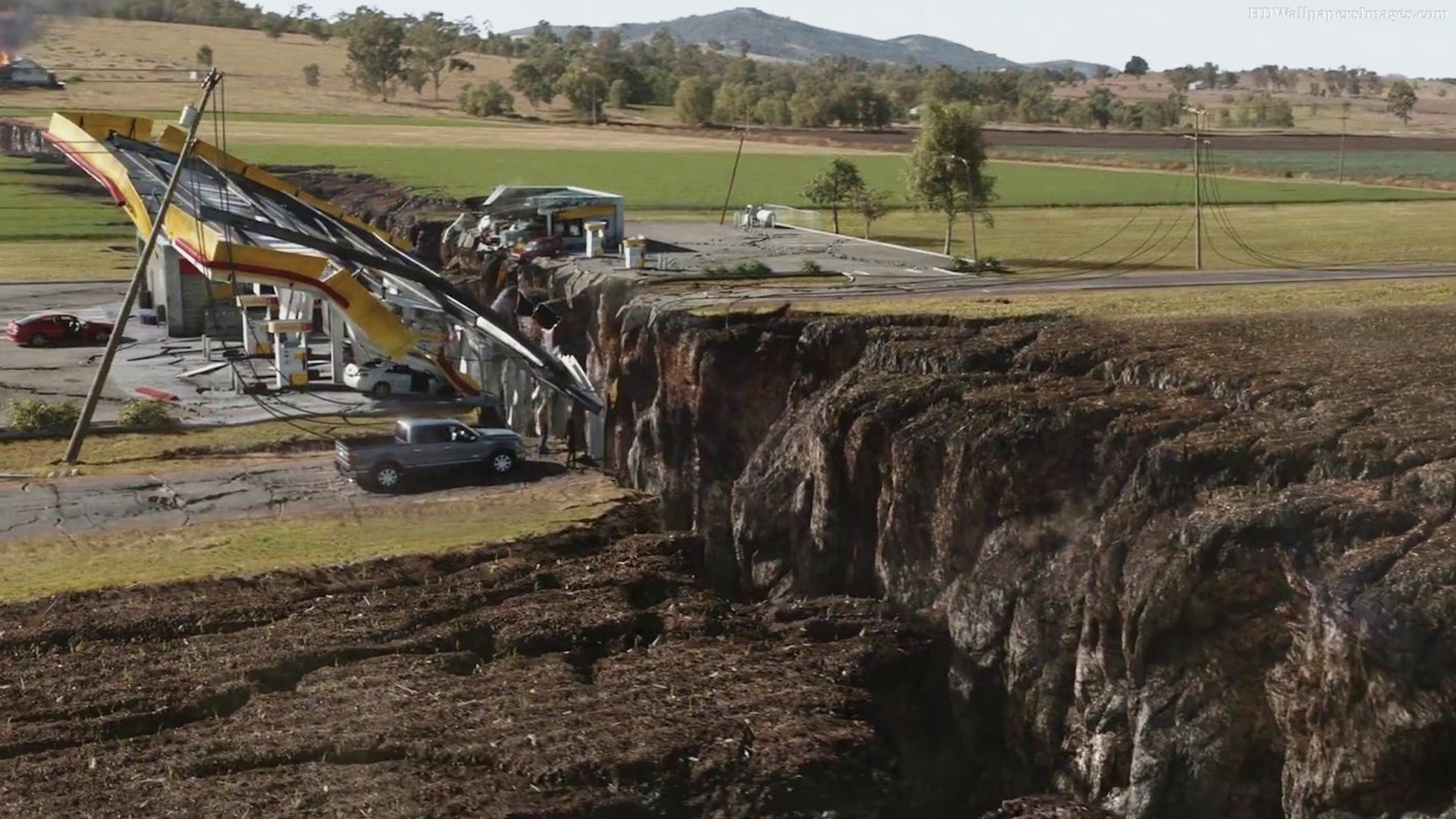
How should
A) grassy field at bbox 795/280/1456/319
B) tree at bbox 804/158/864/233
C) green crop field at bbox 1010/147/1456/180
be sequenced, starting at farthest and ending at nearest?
green crop field at bbox 1010/147/1456/180
tree at bbox 804/158/864/233
grassy field at bbox 795/280/1456/319

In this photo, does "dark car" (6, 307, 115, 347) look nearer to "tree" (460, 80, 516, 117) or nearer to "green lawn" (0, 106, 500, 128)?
"green lawn" (0, 106, 500, 128)

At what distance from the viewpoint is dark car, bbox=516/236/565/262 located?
58.6m

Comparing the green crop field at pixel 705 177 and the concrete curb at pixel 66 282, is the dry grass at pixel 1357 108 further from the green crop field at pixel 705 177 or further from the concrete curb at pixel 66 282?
the concrete curb at pixel 66 282

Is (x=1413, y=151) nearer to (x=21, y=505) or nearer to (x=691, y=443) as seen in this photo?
(x=691, y=443)

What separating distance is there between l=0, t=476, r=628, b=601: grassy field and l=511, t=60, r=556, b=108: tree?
134178 mm

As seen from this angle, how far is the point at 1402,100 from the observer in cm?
13725

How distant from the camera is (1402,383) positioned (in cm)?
2756

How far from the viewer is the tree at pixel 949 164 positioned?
206 ft

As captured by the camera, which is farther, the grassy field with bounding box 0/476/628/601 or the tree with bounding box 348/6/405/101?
the tree with bounding box 348/6/405/101

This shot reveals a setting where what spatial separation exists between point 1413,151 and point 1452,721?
101702 mm

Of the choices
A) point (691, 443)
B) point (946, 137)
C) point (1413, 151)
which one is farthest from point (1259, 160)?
point (691, 443)

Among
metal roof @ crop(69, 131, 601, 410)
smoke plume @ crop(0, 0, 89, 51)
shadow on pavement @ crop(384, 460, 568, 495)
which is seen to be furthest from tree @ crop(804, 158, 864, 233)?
smoke plume @ crop(0, 0, 89, 51)

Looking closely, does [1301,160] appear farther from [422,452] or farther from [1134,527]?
[1134,527]

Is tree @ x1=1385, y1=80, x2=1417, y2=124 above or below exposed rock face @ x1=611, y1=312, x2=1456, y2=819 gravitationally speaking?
above
